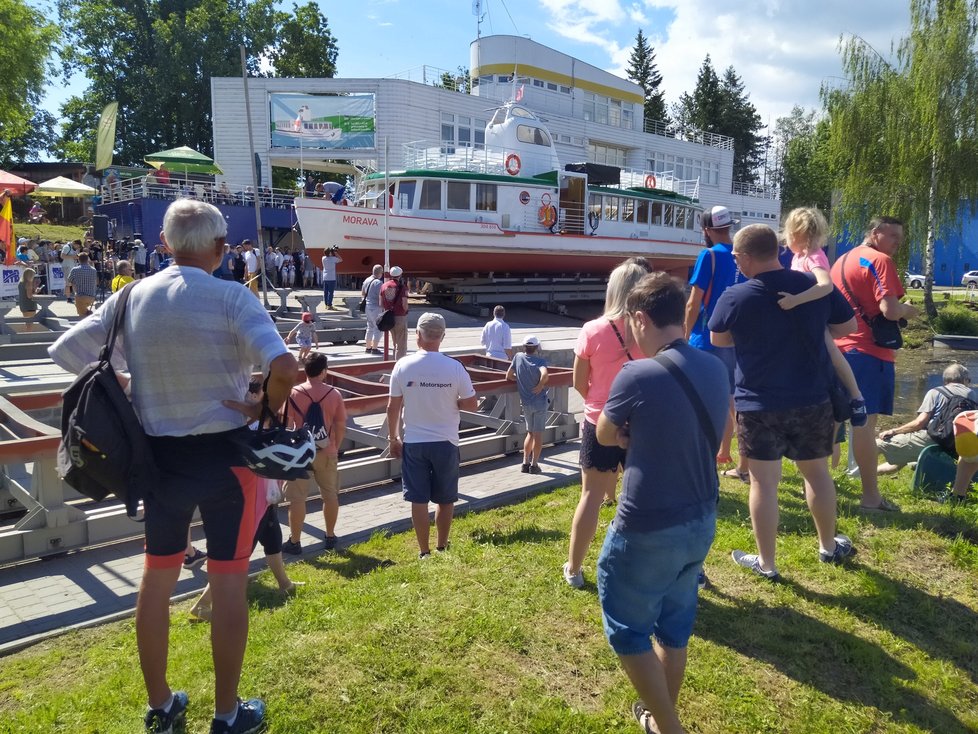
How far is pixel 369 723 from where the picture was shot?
285 centimetres

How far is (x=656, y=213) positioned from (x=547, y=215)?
21.4 ft

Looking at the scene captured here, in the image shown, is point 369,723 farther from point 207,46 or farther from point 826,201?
point 826,201

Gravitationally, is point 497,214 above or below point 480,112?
below

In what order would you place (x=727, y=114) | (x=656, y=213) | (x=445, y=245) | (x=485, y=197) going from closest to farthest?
(x=445, y=245) → (x=485, y=197) → (x=656, y=213) → (x=727, y=114)

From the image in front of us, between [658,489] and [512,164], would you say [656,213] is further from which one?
[658,489]

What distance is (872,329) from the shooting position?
4.97m

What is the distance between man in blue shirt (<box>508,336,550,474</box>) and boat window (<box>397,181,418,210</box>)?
15.1 meters

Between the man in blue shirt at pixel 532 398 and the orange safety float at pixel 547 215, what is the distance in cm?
1647

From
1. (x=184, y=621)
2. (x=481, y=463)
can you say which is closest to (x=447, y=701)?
(x=184, y=621)

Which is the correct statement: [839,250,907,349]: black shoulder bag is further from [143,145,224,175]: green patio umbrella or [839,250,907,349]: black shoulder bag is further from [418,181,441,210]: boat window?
[143,145,224,175]: green patio umbrella

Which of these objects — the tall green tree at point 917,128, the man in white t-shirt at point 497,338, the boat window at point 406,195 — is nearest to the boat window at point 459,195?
the boat window at point 406,195

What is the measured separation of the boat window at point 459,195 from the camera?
72.7 feet

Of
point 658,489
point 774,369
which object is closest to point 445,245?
point 774,369

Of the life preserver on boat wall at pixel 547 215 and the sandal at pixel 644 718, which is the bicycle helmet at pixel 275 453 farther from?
the life preserver on boat wall at pixel 547 215
